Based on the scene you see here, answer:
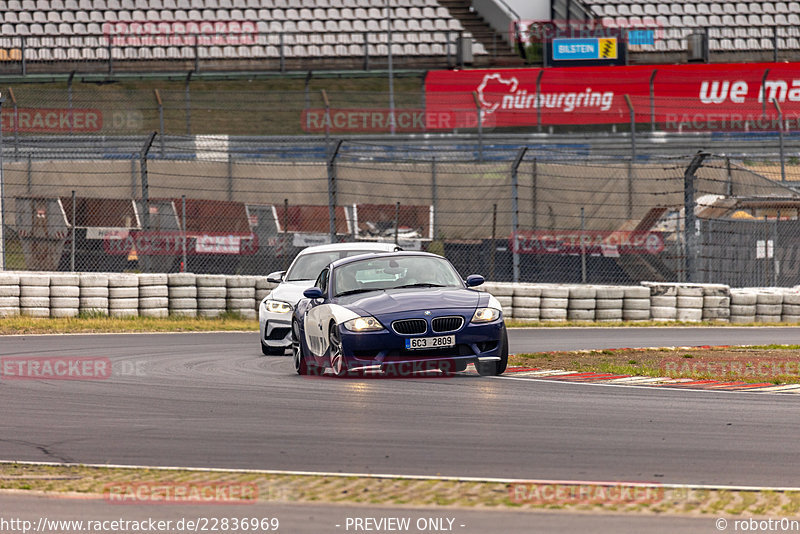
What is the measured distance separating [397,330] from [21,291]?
10.2m

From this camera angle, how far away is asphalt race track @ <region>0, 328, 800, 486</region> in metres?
6.46

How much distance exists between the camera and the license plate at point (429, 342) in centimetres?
1037

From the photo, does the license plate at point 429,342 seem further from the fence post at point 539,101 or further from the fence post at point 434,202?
the fence post at point 539,101

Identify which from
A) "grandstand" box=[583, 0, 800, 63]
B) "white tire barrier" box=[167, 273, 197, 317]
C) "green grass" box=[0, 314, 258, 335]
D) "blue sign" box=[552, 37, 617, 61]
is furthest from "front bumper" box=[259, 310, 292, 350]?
"grandstand" box=[583, 0, 800, 63]

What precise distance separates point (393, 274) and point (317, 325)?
984 millimetres

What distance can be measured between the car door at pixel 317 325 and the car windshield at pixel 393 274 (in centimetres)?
23

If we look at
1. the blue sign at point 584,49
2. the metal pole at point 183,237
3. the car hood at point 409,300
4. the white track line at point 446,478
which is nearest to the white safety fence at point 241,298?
the metal pole at point 183,237

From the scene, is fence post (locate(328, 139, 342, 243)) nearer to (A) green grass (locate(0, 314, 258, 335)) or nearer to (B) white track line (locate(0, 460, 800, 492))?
(A) green grass (locate(0, 314, 258, 335))

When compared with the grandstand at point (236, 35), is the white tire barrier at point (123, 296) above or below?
below

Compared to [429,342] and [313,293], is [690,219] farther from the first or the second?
[429,342]

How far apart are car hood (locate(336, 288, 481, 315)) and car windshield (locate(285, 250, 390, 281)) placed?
133 inches

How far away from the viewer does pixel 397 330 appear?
10352 mm

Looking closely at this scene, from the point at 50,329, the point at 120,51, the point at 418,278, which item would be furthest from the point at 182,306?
the point at 120,51

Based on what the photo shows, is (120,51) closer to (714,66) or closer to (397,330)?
(714,66)
